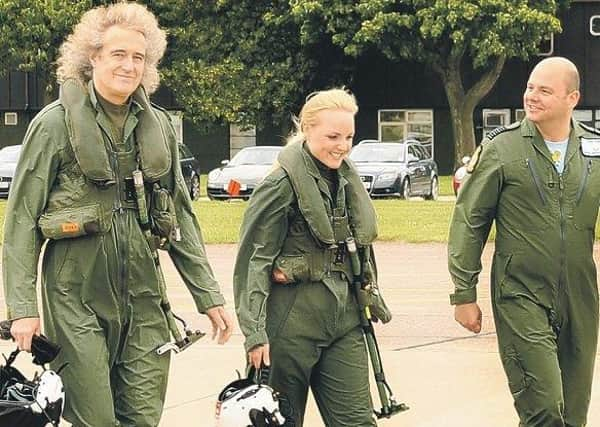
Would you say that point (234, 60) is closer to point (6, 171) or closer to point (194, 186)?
point (194, 186)

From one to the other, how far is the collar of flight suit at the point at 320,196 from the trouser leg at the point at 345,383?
41 centimetres

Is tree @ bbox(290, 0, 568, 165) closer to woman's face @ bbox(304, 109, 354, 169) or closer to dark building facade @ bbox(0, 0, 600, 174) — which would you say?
dark building facade @ bbox(0, 0, 600, 174)

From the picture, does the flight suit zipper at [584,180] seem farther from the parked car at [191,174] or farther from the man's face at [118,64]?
the parked car at [191,174]

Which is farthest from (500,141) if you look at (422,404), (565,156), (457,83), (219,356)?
(457,83)

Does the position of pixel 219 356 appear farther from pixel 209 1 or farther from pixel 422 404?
pixel 209 1

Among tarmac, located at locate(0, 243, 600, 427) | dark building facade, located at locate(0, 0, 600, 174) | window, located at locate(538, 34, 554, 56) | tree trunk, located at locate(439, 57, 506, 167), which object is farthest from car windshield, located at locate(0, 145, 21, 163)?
window, located at locate(538, 34, 554, 56)

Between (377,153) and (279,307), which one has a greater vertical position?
(377,153)

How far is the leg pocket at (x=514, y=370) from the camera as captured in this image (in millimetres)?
6172

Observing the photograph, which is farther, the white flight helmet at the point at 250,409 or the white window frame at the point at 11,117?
the white window frame at the point at 11,117

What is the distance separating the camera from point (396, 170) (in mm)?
30625

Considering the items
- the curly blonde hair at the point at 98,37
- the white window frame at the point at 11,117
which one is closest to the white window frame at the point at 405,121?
the white window frame at the point at 11,117

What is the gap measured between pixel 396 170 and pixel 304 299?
2483cm

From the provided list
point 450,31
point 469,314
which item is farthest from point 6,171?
point 469,314

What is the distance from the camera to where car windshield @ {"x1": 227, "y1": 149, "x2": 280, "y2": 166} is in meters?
31.3
